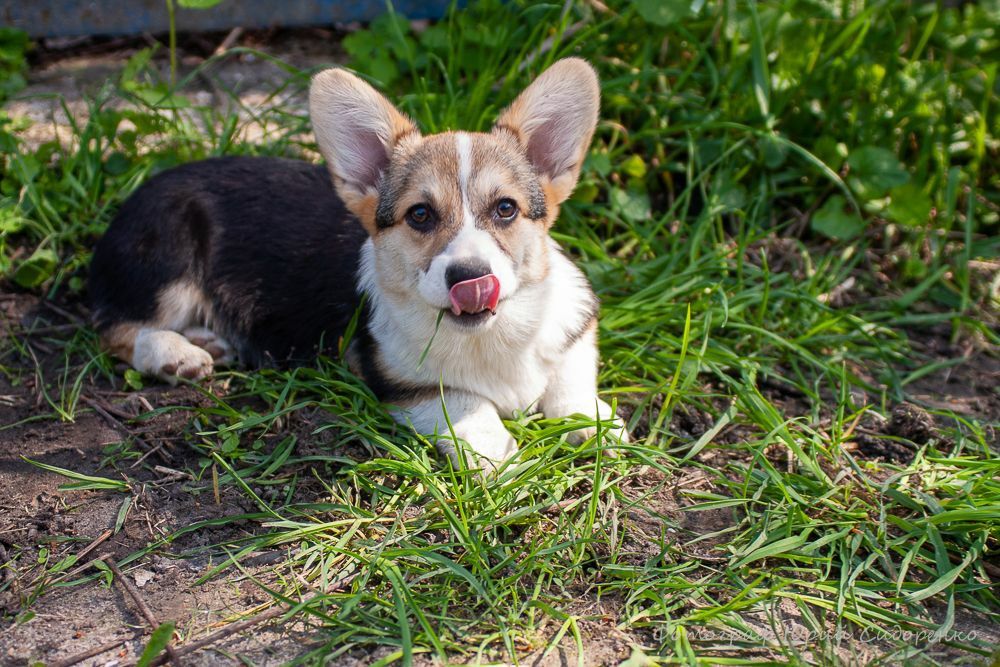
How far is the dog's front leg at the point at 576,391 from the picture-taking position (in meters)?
3.20

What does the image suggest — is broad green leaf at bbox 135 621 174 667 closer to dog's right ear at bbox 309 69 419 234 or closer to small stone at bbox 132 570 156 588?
small stone at bbox 132 570 156 588

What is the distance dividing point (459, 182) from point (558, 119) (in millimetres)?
483

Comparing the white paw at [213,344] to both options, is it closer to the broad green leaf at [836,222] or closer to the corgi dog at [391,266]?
the corgi dog at [391,266]

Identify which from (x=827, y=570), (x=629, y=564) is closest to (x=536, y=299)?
(x=629, y=564)

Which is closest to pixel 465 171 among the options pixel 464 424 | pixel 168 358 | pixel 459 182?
pixel 459 182

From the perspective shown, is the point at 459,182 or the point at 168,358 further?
the point at 168,358

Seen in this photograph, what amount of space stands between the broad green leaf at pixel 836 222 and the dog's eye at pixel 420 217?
2.00m

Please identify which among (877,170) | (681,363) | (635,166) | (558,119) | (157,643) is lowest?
(157,643)

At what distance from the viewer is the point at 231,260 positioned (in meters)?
3.72

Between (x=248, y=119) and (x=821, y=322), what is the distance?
288cm

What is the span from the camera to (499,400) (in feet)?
10.5

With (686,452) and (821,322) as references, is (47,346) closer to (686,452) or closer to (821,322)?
(686,452)

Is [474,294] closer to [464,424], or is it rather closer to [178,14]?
[464,424]

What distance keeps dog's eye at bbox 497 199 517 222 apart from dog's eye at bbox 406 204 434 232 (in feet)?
0.72
